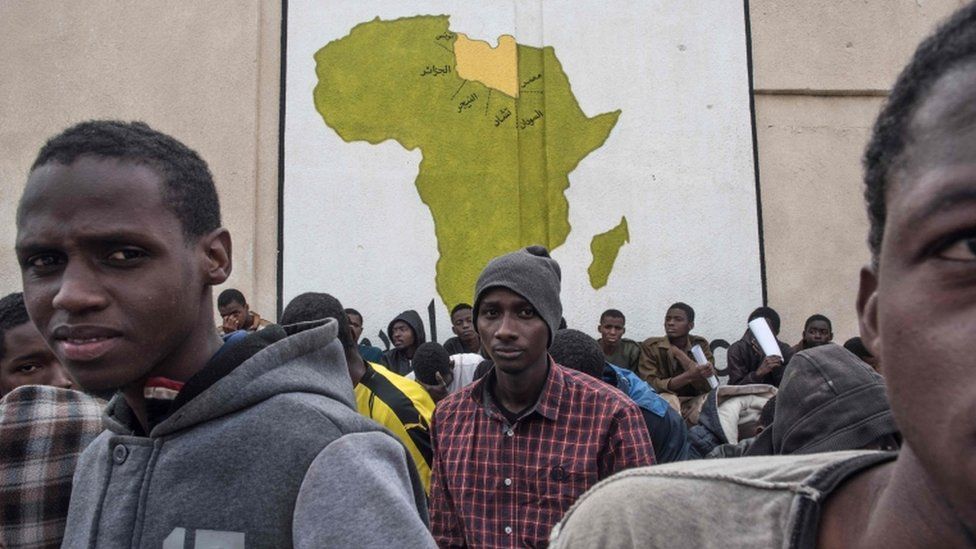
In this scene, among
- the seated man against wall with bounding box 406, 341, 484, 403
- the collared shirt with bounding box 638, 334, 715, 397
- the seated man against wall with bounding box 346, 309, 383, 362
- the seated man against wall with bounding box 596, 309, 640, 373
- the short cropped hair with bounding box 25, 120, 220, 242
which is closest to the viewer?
the short cropped hair with bounding box 25, 120, 220, 242

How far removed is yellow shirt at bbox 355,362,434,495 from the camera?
3.84 m

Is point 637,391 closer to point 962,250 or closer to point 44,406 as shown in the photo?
point 44,406

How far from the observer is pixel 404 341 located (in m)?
8.25

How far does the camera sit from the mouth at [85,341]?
1562mm

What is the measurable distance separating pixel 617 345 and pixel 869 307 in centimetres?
749

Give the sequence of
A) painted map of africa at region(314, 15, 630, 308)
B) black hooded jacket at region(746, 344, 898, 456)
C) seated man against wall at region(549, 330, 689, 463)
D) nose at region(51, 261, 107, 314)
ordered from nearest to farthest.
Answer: nose at region(51, 261, 107, 314) → black hooded jacket at region(746, 344, 898, 456) → seated man against wall at region(549, 330, 689, 463) → painted map of africa at region(314, 15, 630, 308)

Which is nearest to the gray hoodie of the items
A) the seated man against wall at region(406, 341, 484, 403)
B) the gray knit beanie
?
the gray knit beanie

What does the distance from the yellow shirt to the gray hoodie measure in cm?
216

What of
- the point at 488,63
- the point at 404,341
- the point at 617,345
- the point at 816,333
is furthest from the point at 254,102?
the point at 816,333

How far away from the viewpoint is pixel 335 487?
4.68 ft

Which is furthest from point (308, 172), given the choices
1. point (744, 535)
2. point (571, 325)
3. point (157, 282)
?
point (744, 535)

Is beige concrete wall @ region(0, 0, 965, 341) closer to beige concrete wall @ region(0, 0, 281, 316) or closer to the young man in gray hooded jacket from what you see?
beige concrete wall @ region(0, 0, 281, 316)

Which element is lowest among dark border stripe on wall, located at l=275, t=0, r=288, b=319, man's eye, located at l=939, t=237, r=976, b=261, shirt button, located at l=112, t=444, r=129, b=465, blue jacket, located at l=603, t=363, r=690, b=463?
blue jacket, located at l=603, t=363, r=690, b=463

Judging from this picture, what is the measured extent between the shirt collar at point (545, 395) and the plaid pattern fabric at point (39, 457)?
1633mm
